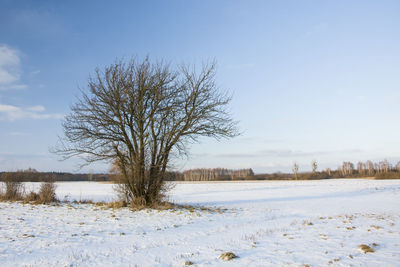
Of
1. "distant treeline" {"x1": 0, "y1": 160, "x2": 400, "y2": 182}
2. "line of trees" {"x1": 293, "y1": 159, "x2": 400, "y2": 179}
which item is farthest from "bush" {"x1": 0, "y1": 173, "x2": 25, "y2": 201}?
"line of trees" {"x1": 293, "y1": 159, "x2": 400, "y2": 179}

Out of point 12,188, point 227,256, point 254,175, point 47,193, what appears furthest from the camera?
point 254,175

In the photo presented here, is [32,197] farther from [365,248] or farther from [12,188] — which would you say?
[365,248]

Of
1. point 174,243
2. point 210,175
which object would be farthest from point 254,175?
point 174,243

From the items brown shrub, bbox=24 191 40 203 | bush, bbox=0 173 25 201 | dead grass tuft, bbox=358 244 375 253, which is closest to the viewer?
dead grass tuft, bbox=358 244 375 253

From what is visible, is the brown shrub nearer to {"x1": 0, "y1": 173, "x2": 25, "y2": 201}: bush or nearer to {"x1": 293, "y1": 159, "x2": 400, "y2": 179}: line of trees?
{"x1": 0, "y1": 173, "x2": 25, "y2": 201}: bush

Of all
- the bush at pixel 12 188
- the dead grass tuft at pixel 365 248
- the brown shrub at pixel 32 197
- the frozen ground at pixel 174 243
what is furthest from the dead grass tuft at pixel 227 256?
the bush at pixel 12 188

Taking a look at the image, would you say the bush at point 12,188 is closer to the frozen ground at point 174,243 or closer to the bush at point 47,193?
the bush at point 47,193

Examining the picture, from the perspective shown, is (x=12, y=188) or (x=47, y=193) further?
(x=12, y=188)

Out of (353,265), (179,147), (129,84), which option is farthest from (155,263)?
(129,84)

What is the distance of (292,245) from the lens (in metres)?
6.95

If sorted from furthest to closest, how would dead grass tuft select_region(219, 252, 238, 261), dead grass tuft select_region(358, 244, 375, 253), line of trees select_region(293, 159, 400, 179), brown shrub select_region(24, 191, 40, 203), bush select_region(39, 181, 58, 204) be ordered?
line of trees select_region(293, 159, 400, 179), brown shrub select_region(24, 191, 40, 203), bush select_region(39, 181, 58, 204), dead grass tuft select_region(358, 244, 375, 253), dead grass tuft select_region(219, 252, 238, 261)

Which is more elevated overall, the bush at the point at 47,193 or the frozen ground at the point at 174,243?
the bush at the point at 47,193

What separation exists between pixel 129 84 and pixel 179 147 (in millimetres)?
4767

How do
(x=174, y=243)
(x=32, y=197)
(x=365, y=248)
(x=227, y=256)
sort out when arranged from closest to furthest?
(x=227, y=256)
(x=365, y=248)
(x=174, y=243)
(x=32, y=197)
